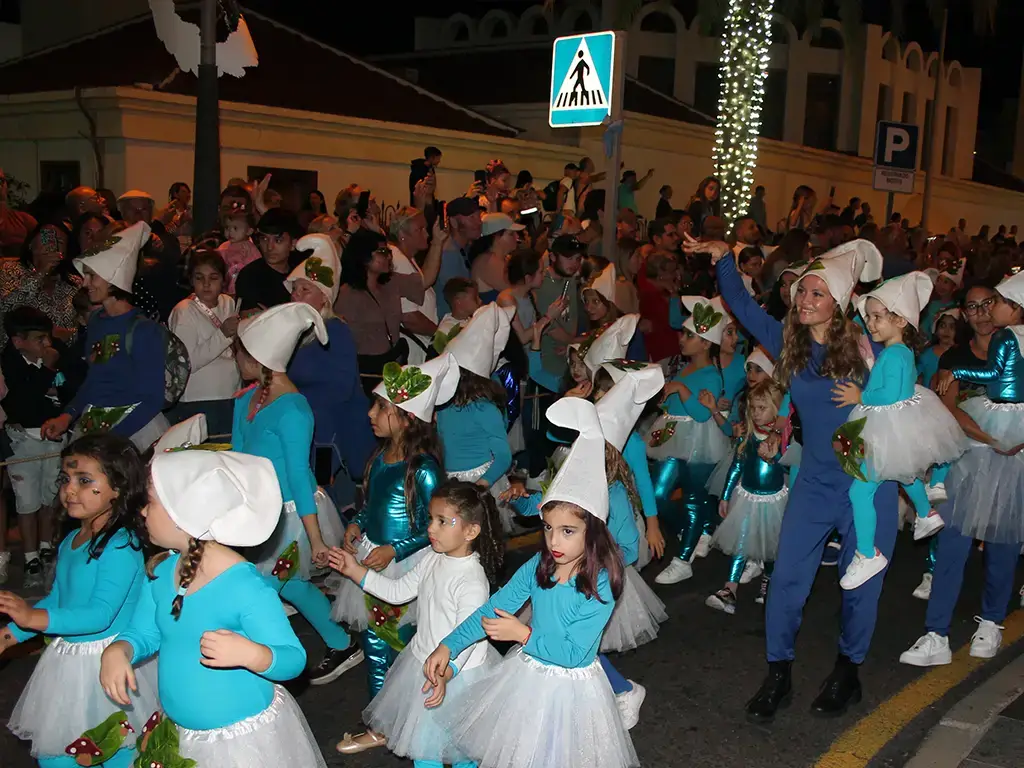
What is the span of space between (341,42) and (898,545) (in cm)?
3313

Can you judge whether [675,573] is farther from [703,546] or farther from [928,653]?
[928,653]

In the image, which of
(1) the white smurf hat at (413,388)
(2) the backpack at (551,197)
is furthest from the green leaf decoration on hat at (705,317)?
(2) the backpack at (551,197)

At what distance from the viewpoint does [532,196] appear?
14133 mm

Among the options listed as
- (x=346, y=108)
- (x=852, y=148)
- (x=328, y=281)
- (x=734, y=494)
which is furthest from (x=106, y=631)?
(x=852, y=148)

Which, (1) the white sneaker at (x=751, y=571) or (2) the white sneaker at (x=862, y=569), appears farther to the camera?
(1) the white sneaker at (x=751, y=571)

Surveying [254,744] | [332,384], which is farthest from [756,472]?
[254,744]

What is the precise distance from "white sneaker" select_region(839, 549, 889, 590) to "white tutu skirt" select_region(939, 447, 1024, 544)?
1197mm

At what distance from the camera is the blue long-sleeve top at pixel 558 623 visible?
14.8 feet

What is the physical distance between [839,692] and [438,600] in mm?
2383

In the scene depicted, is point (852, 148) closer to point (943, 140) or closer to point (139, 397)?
point (943, 140)

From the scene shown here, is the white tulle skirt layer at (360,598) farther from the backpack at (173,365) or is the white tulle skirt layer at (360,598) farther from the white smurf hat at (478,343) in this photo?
the backpack at (173,365)

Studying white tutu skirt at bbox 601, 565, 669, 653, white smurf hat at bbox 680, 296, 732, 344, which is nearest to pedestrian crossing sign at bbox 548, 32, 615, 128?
white smurf hat at bbox 680, 296, 732, 344

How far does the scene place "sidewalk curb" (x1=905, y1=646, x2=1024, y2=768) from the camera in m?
5.50

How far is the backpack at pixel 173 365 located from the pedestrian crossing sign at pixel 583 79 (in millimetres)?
4553
